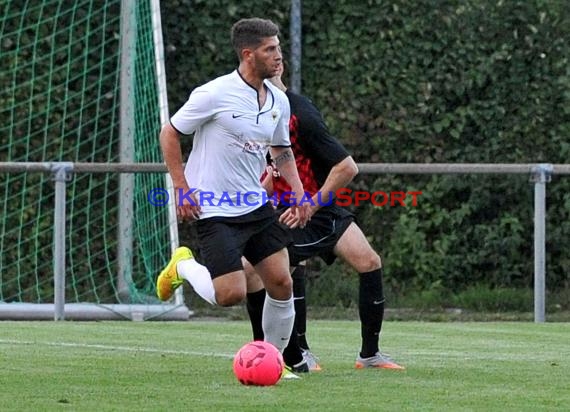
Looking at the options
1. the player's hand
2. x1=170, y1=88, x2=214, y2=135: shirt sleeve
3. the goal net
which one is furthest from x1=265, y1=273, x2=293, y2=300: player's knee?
the goal net

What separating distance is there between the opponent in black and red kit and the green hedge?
6.06 meters

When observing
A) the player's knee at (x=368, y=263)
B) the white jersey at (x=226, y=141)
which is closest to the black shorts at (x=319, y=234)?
the player's knee at (x=368, y=263)

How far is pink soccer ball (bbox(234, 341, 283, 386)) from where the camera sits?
6.96 m

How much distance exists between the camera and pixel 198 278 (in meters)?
7.79

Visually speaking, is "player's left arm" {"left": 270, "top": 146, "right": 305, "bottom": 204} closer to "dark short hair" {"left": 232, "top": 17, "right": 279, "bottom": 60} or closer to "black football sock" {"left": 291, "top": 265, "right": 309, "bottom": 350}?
"dark short hair" {"left": 232, "top": 17, "right": 279, "bottom": 60}

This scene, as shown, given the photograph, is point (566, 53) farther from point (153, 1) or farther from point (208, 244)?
point (208, 244)

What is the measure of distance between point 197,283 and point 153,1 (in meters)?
6.53

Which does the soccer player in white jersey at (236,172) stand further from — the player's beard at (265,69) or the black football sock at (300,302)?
the black football sock at (300,302)

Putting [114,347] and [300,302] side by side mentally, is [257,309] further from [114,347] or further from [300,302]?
[114,347]

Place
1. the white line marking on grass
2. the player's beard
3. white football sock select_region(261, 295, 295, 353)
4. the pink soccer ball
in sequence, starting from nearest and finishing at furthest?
the pink soccer ball
the player's beard
white football sock select_region(261, 295, 295, 353)
the white line marking on grass

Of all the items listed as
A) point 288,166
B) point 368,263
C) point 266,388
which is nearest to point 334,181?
point 288,166

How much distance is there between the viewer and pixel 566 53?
14750 mm

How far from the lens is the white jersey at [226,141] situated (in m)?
7.27

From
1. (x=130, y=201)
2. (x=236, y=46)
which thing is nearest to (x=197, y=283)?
(x=236, y=46)
